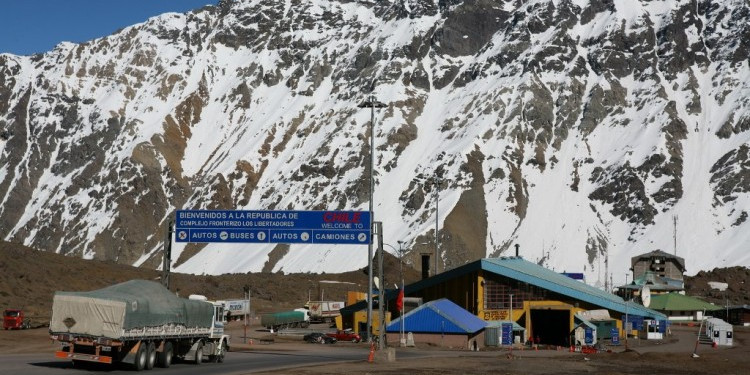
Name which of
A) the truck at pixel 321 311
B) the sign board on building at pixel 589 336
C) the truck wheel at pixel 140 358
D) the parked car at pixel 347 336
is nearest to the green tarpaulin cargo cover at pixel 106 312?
the truck wheel at pixel 140 358

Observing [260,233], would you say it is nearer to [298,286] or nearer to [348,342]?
[348,342]

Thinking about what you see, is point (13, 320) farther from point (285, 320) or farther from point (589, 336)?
point (589, 336)

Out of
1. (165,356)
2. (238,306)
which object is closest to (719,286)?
(238,306)

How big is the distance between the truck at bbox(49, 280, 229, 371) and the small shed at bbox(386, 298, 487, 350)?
2898 centimetres

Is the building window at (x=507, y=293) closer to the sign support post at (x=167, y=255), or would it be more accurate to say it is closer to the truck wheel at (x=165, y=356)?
the sign support post at (x=167, y=255)

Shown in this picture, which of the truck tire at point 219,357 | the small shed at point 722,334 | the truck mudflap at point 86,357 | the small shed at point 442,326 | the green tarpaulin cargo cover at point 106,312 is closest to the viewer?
the green tarpaulin cargo cover at point 106,312

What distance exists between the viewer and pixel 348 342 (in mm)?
75312

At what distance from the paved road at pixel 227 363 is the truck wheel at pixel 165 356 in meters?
0.37

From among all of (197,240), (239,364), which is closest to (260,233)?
(197,240)

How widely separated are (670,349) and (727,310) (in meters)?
49.5

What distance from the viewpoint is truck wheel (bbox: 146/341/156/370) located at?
40.1 meters

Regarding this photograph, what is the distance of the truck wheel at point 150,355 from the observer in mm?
40094

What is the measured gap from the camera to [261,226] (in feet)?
198

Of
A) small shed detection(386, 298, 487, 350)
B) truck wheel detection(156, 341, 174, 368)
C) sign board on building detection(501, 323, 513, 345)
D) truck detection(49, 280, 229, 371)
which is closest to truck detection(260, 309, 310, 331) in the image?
small shed detection(386, 298, 487, 350)
